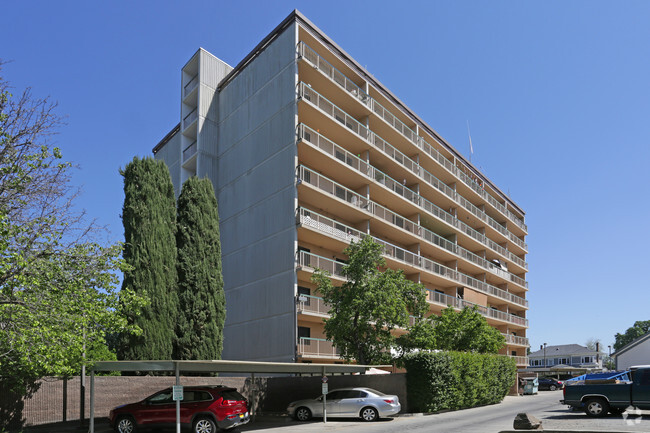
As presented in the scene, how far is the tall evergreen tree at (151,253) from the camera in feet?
88.8

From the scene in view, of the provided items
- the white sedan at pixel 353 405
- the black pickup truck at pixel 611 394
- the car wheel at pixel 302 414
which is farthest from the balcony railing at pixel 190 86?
the black pickup truck at pixel 611 394

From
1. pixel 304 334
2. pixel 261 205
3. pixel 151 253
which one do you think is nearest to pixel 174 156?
pixel 261 205

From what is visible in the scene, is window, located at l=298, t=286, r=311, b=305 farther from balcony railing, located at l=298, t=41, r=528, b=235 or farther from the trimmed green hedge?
balcony railing, located at l=298, t=41, r=528, b=235

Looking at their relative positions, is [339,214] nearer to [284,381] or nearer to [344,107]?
[344,107]

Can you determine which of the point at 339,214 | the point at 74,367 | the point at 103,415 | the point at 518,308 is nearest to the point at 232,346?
the point at 339,214

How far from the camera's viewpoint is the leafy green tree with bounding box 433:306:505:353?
38062mm

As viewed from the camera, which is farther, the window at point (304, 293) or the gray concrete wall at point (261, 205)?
the gray concrete wall at point (261, 205)

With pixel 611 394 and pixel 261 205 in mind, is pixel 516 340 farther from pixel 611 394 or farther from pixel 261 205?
pixel 611 394

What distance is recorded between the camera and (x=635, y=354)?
69.4 m

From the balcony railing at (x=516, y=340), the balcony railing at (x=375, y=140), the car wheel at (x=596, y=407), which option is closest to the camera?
the car wheel at (x=596, y=407)

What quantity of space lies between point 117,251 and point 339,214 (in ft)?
75.3

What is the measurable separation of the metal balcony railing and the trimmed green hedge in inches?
397

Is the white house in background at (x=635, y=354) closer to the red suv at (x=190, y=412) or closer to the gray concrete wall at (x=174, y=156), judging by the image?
the gray concrete wall at (x=174, y=156)

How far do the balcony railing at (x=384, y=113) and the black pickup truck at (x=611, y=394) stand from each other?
24284 millimetres
